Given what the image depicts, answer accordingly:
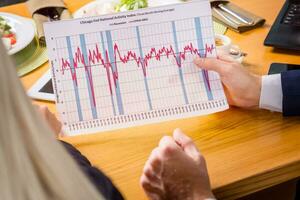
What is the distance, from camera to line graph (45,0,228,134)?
0.97 meters

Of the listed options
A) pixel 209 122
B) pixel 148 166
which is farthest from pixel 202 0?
pixel 148 166

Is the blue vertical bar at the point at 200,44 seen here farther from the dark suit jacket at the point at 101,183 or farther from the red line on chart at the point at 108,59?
the dark suit jacket at the point at 101,183

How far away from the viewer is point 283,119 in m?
0.98

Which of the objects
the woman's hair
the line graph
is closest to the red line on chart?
the line graph

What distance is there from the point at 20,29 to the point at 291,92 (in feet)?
2.42

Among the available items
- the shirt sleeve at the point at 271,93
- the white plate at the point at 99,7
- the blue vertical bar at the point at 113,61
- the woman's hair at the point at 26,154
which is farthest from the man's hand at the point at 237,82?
the woman's hair at the point at 26,154

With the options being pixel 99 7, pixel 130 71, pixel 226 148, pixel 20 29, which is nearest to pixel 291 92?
pixel 226 148

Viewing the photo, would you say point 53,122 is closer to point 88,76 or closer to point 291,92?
point 88,76

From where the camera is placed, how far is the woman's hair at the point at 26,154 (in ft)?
1.57

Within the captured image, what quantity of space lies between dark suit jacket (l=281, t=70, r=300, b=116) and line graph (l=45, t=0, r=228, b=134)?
0.13 metres

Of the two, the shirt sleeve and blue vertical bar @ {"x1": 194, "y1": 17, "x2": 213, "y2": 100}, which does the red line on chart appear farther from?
the shirt sleeve

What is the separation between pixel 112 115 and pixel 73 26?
7.7 inches

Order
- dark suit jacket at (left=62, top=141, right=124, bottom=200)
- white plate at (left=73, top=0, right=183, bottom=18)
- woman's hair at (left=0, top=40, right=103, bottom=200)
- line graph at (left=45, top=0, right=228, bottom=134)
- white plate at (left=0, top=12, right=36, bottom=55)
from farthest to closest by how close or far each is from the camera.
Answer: white plate at (left=73, top=0, right=183, bottom=18), white plate at (left=0, top=12, right=36, bottom=55), line graph at (left=45, top=0, right=228, bottom=134), dark suit jacket at (left=62, top=141, right=124, bottom=200), woman's hair at (left=0, top=40, right=103, bottom=200)

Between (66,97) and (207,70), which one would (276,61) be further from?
(66,97)
